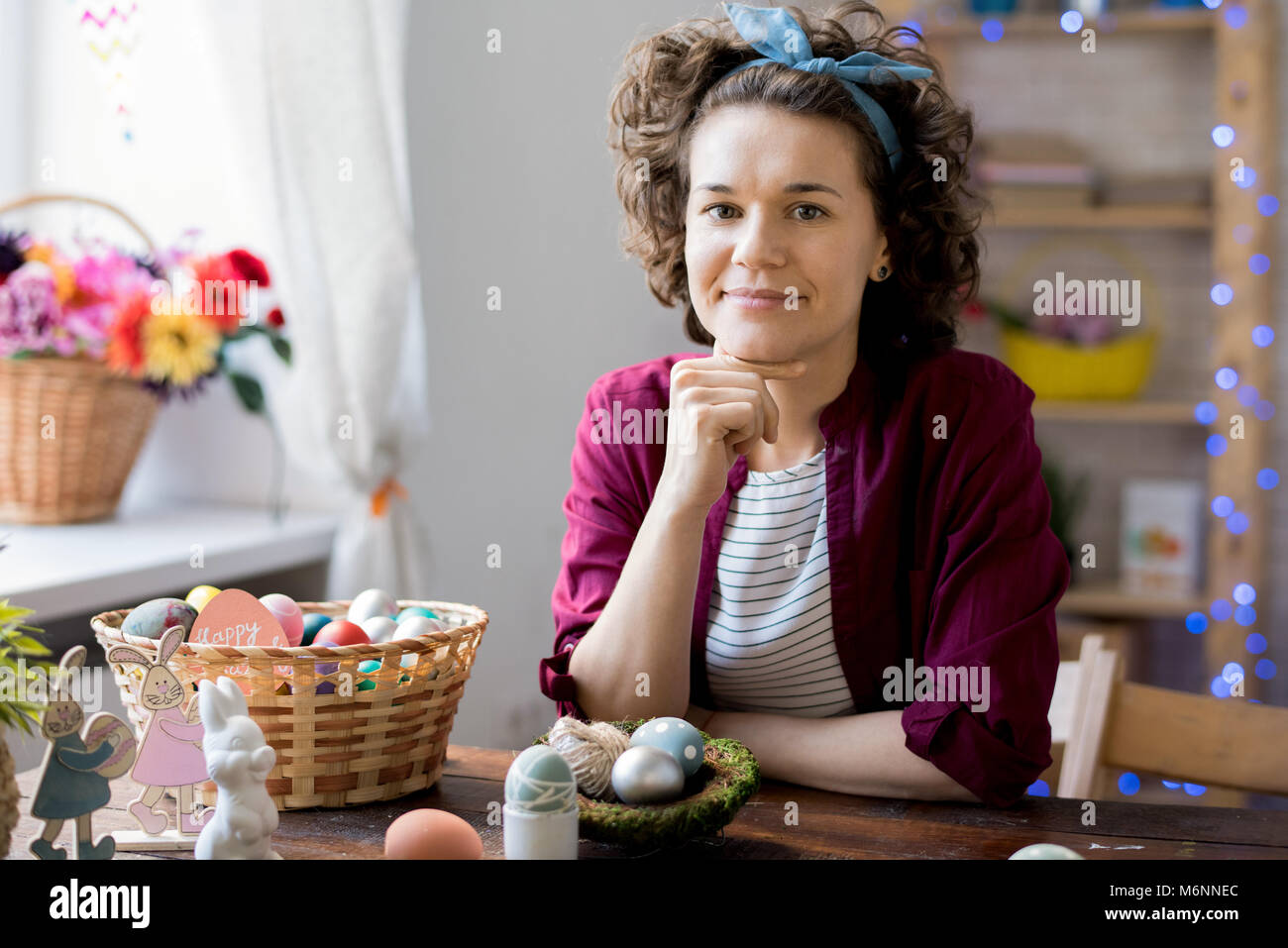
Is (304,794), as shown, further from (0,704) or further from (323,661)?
(0,704)

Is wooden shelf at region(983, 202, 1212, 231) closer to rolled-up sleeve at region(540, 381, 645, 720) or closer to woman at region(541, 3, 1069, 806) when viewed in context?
woman at region(541, 3, 1069, 806)

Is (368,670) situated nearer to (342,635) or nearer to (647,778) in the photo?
(342,635)

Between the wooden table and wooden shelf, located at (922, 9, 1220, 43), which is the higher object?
wooden shelf, located at (922, 9, 1220, 43)

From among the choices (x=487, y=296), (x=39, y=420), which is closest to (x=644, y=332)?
(x=487, y=296)

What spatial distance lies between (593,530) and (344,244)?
48.1 inches

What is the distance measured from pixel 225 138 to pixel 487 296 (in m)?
0.71

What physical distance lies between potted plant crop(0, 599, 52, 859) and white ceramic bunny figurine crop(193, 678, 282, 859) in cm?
12

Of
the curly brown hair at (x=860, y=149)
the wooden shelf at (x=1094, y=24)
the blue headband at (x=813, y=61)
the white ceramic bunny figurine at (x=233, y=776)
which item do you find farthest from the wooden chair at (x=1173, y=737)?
the wooden shelf at (x=1094, y=24)

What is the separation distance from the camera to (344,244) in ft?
8.11

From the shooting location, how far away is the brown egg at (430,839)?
0.91 metres

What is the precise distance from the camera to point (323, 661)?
1028 millimetres

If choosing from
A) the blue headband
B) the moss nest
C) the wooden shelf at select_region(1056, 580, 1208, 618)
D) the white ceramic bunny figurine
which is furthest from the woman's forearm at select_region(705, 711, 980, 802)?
the wooden shelf at select_region(1056, 580, 1208, 618)

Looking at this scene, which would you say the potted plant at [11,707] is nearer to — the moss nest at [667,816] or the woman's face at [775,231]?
the moss nest at [667,816]

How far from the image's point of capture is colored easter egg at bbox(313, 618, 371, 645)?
114cm
